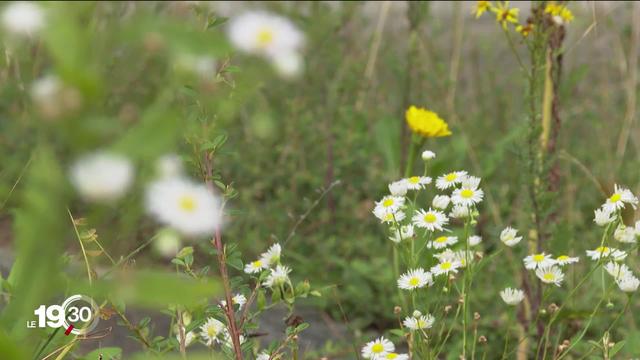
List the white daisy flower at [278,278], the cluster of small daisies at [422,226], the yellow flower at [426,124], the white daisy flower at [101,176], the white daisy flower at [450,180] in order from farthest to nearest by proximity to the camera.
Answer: the yellow flower at [426,124] → the white daisy flower at [450,180] → the cluster of small daisies at [422,226] → the white daisy flower at [278,278] → the white daisy flower at [101,176]

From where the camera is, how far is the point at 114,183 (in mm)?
433

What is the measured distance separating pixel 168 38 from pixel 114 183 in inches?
3.3

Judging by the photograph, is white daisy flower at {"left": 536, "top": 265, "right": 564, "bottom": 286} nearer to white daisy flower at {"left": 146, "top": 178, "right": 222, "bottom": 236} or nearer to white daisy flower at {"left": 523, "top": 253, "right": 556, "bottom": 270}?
white daisy flower at {"left": 523, "top": 253, "right": 556, "bottom": 270}

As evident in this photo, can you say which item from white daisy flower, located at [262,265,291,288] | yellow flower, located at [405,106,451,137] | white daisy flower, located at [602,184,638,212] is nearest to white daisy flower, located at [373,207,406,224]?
white daisy flower, located at [262,265,291,288]

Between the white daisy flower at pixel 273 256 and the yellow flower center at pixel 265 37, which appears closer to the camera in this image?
the yellow flower center at pixel 265 37

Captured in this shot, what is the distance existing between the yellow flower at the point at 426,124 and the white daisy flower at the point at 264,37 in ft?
4.95

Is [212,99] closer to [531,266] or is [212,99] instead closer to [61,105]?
[61,105]

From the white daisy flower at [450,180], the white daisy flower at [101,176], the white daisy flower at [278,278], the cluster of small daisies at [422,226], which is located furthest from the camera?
the white daisy flower at [450,180]

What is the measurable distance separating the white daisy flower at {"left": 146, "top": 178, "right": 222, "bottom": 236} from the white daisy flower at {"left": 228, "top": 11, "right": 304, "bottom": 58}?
8 centimetres

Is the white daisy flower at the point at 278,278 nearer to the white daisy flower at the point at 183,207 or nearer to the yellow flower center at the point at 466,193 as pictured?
the yellow flower center at the point at 466,193

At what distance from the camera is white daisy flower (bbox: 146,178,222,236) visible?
0.48 m

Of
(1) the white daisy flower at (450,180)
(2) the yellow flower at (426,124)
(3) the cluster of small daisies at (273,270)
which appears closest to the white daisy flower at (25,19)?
(3) the cluster of small daisies at (273,270)

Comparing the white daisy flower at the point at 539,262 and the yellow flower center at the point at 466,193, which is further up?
the yellow flower center at the point at 466,193

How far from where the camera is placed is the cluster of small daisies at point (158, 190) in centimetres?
43
